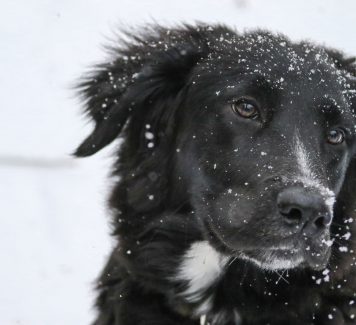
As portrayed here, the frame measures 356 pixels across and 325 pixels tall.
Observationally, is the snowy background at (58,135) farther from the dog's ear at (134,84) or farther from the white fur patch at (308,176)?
the white fur patch at (308,176)

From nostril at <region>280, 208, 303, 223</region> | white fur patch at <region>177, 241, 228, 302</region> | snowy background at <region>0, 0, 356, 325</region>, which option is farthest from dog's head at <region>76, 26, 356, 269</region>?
snowy background at <region>0, 0, 356, 325</region>

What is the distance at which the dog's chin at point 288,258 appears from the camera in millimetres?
3326

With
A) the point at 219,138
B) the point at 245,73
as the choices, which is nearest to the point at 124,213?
the point at 219,138

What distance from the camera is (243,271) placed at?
12.4ft

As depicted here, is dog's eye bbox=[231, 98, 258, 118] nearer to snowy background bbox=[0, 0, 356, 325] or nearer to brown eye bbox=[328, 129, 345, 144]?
brown eye bbox=[328, 129, 345, 144]

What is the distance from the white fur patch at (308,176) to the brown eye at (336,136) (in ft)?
0.78

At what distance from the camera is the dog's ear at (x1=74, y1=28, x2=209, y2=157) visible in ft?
12.8

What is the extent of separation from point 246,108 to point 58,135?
3.54 meters

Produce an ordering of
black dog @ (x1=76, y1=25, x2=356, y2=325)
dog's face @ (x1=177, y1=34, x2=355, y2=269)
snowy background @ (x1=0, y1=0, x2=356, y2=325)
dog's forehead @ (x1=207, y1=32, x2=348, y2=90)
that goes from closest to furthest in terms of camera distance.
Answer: dog's face @ (x1=177, y1=34, x2=355, y2=269)
black dog @ (x1=76, y1=25, x2=356, y2=325)
dog's forehead @ (x1=207, y1=32, x2=348, y2=90)
snowy background @ (x1=0, y1=0, x2=356, y2=325)

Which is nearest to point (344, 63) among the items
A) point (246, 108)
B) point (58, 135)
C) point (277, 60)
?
point (277, 60)

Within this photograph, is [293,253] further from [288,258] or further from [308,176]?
[308,176]

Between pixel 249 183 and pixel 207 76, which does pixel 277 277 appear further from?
pixel 207 76

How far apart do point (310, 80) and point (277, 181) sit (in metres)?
0.68

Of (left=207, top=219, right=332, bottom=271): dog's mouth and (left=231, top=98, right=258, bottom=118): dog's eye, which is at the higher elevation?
(left=231, top=98, right=258, bottom=118): dog's eye
